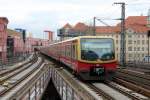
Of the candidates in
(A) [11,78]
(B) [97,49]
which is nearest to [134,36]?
(A) [11,78]

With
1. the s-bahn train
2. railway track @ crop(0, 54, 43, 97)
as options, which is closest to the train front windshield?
the s-bahn train

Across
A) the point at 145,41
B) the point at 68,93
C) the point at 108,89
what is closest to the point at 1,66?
the point at 108,89

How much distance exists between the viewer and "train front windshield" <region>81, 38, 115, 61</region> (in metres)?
29.2

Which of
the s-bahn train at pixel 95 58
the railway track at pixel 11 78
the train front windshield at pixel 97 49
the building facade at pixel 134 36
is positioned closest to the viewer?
the railway track at pixel 11 78

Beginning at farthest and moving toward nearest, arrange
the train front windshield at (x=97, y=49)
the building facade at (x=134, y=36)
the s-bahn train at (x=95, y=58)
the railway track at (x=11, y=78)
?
the building facade at (x=134, y=36)
the train front windshield at (x=97, y=49)
the s-bahn train at (x=95, y=58)
the railway track at (x=11, y=78)

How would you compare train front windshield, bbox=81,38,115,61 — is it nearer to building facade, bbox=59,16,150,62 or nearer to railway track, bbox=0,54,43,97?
railway track, bbox=0,54,43,97

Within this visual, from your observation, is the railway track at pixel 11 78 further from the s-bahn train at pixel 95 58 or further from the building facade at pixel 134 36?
the building facade at pixel 134 36

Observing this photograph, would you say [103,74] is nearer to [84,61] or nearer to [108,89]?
[84,61]

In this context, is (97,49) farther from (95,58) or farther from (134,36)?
(134,36)

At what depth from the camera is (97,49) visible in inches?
1158

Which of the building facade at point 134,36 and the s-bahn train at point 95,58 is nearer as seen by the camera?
the s-bahn train at point 95,58

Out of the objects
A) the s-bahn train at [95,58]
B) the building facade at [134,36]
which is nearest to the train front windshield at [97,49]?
the s-bahn train at [95,58]

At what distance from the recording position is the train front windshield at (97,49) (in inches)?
1152

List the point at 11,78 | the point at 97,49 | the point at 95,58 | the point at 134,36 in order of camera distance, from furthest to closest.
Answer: the point at 134,36 → the point at 11,78 → the point at 97,49 → the point at 95,58
